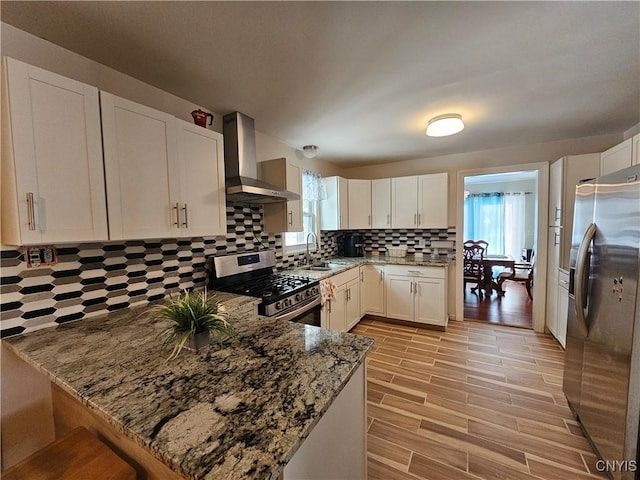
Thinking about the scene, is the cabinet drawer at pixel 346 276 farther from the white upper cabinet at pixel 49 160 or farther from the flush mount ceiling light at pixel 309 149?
the white upper cabinet at pixel 49 160

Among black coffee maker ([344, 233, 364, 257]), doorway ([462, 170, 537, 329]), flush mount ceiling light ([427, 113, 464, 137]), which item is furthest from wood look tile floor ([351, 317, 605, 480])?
doorway ([462, 170, 537, 329])

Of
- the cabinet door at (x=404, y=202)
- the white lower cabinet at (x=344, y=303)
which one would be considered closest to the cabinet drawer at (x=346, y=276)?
the white lower cabinet at (x=344, y=303)

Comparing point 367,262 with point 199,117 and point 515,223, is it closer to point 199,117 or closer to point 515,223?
point 199,117

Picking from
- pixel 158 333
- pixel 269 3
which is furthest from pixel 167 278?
pixel 269 3

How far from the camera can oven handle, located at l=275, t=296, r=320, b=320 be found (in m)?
2.03

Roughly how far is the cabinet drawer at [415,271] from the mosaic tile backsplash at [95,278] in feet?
7.38

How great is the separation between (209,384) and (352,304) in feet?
8.59

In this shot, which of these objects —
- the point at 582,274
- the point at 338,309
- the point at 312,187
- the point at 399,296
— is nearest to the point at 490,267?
the point at 399,296

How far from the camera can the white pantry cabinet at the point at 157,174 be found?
139cm

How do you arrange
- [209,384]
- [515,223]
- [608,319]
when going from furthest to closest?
[515,223] → [608,319] → [209,384]

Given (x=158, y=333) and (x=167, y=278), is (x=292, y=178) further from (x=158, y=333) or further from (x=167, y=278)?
(x=158, y=333)

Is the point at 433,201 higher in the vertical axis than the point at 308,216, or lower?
higher

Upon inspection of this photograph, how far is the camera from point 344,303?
3150 mm

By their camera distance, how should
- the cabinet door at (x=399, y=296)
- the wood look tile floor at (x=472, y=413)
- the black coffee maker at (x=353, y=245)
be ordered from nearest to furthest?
the wood look tile floor at (x=472, y=413) → the cabinet door at (x=399, y=296) → the black coffee maker at (x=353, y=245)
